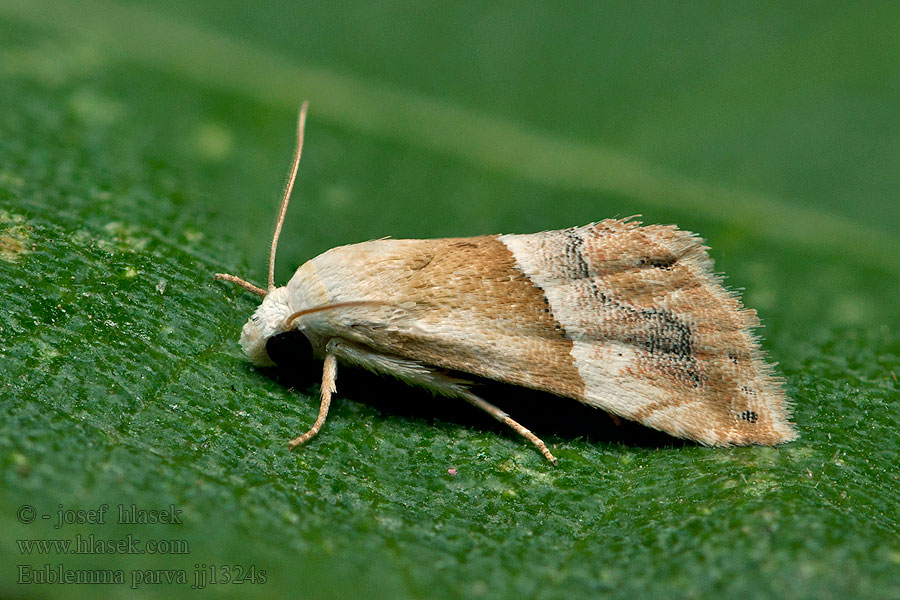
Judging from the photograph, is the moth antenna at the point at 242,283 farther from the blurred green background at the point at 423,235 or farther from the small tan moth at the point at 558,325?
the small tan moth at the point at 558,325

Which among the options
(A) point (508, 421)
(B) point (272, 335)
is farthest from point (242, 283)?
(A) point (508, 421)

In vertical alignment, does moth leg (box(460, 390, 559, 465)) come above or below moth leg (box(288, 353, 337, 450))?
above

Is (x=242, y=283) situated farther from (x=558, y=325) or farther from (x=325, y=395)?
(x=558, y=325)

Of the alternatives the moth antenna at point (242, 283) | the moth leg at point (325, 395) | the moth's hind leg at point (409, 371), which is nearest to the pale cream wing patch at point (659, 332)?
the moth's hind leg at point (409, 371)

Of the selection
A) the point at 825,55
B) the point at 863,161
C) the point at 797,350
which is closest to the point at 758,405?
the point at 797,350

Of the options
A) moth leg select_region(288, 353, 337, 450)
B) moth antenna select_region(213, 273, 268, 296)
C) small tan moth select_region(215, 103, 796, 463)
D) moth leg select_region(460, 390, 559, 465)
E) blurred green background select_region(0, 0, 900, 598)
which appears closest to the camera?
blurred green background select_region(0, 0, 900, 598)

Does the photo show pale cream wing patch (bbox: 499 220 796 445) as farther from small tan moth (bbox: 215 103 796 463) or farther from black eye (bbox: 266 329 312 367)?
black eye (bbox: 266 329 312 367)

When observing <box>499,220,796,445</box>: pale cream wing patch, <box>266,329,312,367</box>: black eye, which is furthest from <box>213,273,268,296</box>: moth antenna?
<box>499,220,796,445</box>: pale cream wing patch

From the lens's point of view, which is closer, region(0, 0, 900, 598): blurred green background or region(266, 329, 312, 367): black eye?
region(0, 0, 900, 598): blurred green background

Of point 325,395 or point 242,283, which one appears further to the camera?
point 242,283
